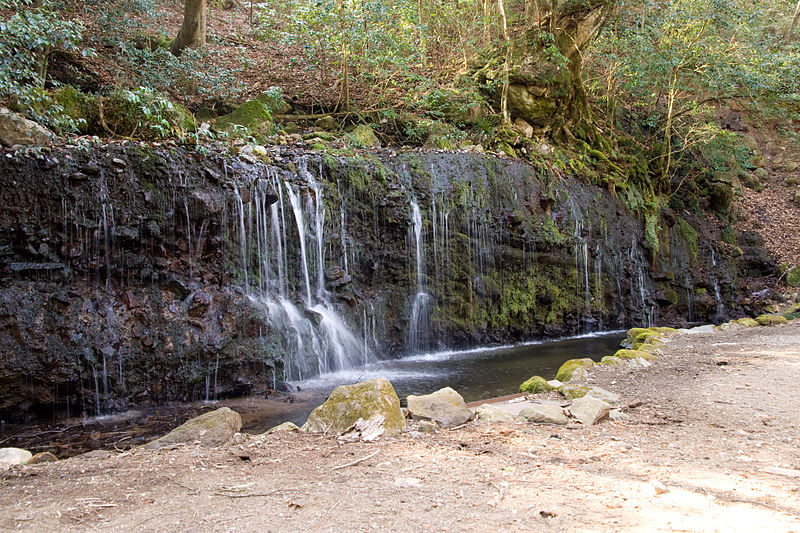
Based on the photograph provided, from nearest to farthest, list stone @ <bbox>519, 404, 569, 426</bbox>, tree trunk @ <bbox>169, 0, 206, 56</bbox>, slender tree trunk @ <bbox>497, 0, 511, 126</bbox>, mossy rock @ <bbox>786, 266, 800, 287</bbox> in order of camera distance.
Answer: stone @ <bbox>519, 404, 569, 426</bbox>, tree trunk @ <bbox>169, 0, 206, 56</bbox>, slender tree trunk @ <bbox>497, 0, 511, 126</bbox>, mossy rock @ <bbox>786, 266, 800, 287</bbox>

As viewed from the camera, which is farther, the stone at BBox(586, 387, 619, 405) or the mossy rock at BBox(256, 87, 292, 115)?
the mossy rock at BBox(256, 87, 292, 115)

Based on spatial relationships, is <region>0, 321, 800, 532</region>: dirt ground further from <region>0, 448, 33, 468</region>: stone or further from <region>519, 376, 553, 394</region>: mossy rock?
<region>519, 376, 553, 394</region>: mossy rock

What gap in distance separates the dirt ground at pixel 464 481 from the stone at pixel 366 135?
8.47m

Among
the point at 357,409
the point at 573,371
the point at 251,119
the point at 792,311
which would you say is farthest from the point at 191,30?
the point at 792,311

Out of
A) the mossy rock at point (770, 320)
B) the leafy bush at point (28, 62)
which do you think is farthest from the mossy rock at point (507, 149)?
the leafy bush at point (28, 62)

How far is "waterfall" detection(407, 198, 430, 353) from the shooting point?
10.4m

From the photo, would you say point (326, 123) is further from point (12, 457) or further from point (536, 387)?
point (12, 457)

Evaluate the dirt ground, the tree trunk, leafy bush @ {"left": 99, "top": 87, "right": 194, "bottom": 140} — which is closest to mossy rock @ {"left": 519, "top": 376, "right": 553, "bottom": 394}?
the dirt ground

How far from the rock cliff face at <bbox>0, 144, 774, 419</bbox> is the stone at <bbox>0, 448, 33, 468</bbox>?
98.0 inches

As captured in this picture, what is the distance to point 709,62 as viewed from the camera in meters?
15.0

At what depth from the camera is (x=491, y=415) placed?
459 cm

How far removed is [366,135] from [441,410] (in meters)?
8.75

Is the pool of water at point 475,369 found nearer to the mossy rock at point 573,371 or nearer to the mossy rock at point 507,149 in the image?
the mossy rock at point 573,371

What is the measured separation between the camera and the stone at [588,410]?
4.43 m
